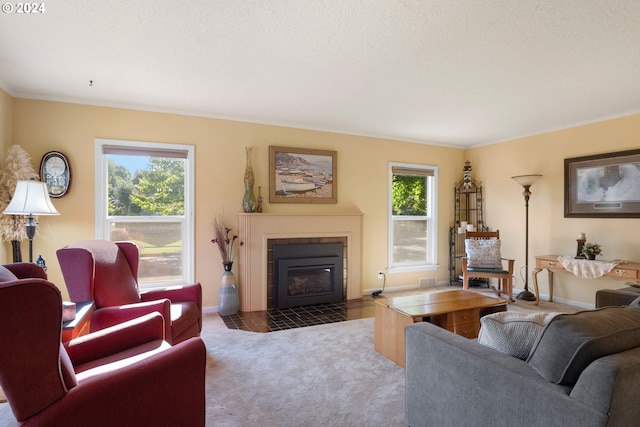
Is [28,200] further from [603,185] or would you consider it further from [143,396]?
[603,185]

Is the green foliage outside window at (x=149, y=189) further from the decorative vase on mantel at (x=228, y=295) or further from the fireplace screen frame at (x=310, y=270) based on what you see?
the fireplace screen frame at (x=310, y=270)

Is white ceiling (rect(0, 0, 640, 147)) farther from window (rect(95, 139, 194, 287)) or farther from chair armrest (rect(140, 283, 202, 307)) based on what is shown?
chair armrest (rect(140, 283, 202, 307))

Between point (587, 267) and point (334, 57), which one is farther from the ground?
point (334, 57)

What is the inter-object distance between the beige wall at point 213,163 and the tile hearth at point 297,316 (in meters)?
0.57

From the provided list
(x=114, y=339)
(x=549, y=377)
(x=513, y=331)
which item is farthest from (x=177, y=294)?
(x=549, y=377)

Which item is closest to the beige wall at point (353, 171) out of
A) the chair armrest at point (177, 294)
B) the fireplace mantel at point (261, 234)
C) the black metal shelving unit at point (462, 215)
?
the black metal shelving unit at point (462, 215)

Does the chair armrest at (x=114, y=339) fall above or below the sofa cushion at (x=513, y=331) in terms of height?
below

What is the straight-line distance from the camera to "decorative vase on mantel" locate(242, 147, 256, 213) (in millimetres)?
4246

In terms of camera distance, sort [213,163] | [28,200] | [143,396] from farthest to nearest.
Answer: [213,163]
[28,200]
[143,396]

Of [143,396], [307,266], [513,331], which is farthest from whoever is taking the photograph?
[307,266]

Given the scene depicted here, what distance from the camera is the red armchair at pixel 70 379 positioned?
1.06 meters

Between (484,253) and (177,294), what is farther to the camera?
(484,253)

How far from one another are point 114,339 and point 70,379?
67 centimetres

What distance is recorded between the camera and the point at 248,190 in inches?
168
